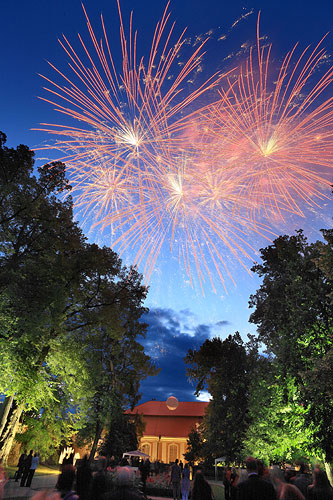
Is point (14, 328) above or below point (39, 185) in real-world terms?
below

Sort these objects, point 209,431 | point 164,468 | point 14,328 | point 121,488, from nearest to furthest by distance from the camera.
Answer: point 121,488, point 14,328, point 209,431, point 164,468

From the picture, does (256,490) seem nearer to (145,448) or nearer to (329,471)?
(329,471)

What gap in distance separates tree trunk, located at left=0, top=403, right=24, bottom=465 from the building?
128 feet

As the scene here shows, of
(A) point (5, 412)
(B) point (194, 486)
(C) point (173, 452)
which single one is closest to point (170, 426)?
(C) point (173, 452)

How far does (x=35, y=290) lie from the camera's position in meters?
16.0

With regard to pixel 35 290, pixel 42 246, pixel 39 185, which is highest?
pixel 39 185

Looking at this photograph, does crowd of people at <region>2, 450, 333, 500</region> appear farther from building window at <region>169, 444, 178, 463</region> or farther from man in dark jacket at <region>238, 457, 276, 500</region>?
building window at <region>169, 444, 178, 463</region>

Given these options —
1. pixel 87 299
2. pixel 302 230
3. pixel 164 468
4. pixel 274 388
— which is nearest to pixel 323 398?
pixel 274 388

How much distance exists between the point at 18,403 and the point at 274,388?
60.8 feet

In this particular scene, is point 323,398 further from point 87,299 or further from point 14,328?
point 14,328

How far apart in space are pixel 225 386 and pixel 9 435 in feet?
78.6

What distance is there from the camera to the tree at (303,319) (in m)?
17.5

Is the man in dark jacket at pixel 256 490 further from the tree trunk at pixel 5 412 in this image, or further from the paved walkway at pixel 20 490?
the tree trunk at pixel 5 412

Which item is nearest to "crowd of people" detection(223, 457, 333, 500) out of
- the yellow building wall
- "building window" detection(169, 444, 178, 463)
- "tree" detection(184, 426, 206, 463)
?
"tree" detection(184, 426, 206, 463)
